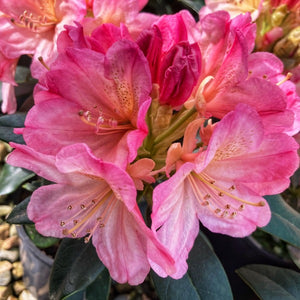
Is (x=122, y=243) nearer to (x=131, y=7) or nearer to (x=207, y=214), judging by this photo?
(x=207, y=214)

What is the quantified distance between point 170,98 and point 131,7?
0.61ft

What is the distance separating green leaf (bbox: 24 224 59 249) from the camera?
1107mm

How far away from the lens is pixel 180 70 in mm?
505

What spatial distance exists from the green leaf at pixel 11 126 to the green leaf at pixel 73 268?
→ 10.1 inches

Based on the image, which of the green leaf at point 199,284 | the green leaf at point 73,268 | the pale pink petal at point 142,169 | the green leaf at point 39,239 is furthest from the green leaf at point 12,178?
the pale pink petal at point 142,169

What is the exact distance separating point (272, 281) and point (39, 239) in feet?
2.18

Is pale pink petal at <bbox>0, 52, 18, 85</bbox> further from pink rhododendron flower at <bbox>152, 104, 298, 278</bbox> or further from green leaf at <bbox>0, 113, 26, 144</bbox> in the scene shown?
pink rhododendron flower at <bbox>152, 104, 298, 278</bbox>

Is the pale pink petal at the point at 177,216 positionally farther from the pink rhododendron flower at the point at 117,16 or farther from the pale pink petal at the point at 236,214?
the pink rhododendron flower at the point at 117,16

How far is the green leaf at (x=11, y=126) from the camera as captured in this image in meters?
0.86

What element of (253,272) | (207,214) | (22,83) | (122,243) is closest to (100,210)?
(122,243)

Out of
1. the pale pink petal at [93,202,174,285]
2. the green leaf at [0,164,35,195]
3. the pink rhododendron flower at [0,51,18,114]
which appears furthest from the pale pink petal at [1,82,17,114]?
the pale pink petal at [93,202,174,285]

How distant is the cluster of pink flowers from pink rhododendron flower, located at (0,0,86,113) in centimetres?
20

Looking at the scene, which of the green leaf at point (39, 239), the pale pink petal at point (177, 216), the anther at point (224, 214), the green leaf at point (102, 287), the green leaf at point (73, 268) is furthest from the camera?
the green leaf at point (39, 239)

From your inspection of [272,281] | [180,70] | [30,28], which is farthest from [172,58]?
[272,281]
